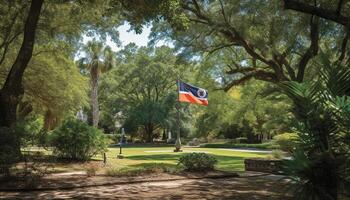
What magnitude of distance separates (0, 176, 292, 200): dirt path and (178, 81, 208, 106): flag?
56.0ft

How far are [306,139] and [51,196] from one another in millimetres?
6322

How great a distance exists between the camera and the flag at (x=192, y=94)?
30125 mm

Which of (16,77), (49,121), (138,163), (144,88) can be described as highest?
(144,88)

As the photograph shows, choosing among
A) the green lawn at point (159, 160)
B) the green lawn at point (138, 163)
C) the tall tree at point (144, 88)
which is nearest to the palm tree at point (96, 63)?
the tall tree at point (144, 88)

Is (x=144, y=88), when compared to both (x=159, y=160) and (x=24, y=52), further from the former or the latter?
(x=24, y=52)

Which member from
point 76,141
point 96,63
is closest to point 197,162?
point 76,141

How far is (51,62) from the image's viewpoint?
25.8 metres

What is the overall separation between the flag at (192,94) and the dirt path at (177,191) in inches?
672

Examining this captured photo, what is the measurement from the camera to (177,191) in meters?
10.8

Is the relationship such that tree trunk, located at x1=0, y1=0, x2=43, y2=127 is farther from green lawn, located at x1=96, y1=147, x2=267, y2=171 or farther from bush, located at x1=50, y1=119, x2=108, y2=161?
green lawn, located at x1=96, y1=147, x2=267, y2=171

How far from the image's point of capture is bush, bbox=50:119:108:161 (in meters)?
17.0

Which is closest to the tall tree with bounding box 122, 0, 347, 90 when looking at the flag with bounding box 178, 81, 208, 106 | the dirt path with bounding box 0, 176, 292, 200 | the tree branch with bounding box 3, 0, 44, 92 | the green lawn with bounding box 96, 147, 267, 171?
the green lawn with bounding box 96, 147, 267, 171

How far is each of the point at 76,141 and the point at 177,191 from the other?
295 inches

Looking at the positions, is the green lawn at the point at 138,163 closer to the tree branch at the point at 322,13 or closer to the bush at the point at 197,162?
the bush at the point at 197,162
